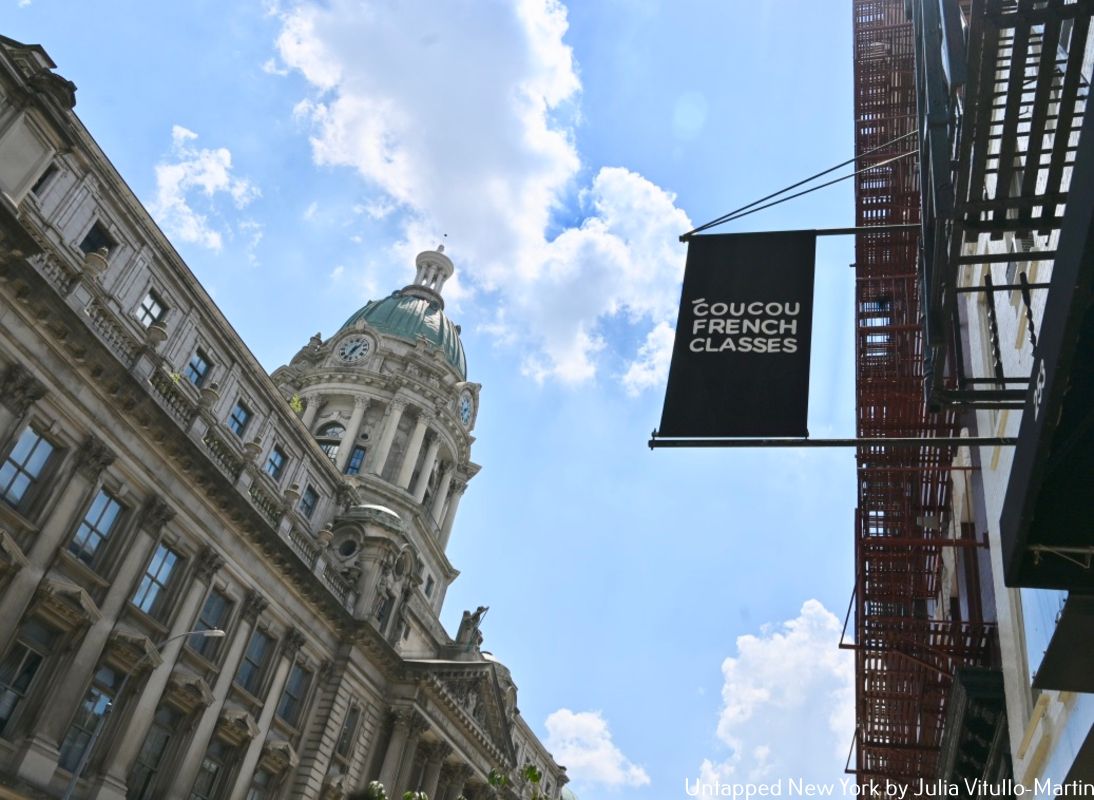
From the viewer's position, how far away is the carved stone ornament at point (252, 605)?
3541 cm

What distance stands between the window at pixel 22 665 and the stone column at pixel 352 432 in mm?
32616

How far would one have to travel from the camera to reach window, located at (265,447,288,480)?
40.4 metres

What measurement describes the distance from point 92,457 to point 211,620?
27.6 feet

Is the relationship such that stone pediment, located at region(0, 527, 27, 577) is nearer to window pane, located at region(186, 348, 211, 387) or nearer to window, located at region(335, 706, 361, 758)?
window pane, located at region(186, 348, 211, 387)

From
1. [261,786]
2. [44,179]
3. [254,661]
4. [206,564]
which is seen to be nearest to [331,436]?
[254,661]

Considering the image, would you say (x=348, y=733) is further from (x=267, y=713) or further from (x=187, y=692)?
(x=187, y=692)

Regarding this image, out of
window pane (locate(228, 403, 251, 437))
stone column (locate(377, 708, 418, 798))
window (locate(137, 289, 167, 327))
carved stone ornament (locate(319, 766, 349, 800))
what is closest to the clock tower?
stone column (locate(377, 708, 418, 798))

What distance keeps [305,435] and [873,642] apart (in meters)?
29.1

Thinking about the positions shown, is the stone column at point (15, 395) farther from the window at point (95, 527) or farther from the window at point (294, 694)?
the window at point (294, 694)

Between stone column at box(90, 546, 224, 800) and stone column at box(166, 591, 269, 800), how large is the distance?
2.28 meters

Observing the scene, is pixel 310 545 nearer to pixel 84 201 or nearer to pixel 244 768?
pixel 244 768

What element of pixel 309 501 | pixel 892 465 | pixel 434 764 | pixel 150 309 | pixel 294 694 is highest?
pixel 309 501

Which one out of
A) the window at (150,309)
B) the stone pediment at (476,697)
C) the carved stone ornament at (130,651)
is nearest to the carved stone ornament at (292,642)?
the carved stone ornament at (130,651)

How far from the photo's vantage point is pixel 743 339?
10039mm
